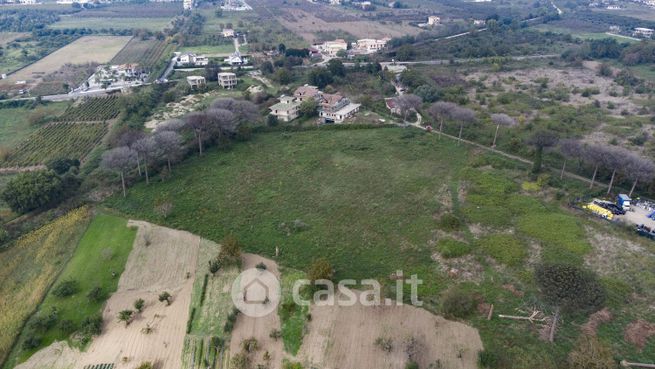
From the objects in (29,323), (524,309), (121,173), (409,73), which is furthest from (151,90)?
(524,309)

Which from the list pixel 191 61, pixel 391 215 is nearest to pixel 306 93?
pixel 391 215

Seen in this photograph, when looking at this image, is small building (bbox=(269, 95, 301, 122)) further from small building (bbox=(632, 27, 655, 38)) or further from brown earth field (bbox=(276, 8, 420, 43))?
small building (bbox=(632, 27, 655, 38))

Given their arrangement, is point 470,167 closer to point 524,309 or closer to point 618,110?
point 524,309

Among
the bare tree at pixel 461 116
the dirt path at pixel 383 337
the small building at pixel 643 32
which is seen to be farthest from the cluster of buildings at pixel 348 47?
the dirt path at pixel 383 337

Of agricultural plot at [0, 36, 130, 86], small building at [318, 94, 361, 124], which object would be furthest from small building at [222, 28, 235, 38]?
small building at [318, 94, 361, 124]

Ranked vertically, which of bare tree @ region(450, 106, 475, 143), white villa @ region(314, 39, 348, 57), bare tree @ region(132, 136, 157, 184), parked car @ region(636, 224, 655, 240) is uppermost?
white villa @ region(314, 39, 348, 57)
